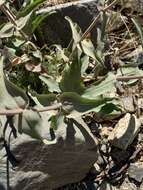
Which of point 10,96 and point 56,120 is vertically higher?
point 10,96

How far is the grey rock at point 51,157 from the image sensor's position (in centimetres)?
172

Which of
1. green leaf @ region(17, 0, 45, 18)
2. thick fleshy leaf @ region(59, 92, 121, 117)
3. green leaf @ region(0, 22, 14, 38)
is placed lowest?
thick fleshy leaf @ region(59, 92, 121, 117)

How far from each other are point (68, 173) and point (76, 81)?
0.41 metres

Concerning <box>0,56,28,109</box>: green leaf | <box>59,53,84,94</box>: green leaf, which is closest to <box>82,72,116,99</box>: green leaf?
<box>59,53,84,94</box>: green leaf

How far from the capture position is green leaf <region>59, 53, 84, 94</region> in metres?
1.62

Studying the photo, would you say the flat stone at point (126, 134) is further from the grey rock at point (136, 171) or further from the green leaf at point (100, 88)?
the green leaf at point (100, 88)

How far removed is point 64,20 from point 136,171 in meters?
0.69

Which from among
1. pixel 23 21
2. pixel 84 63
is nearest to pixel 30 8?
pixel 23 21

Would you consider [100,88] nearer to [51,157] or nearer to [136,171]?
[51,157]

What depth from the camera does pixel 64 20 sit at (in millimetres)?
2074

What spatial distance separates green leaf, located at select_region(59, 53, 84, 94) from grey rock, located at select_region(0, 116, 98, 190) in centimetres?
13

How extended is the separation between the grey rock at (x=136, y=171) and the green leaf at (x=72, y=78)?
0.44 metres

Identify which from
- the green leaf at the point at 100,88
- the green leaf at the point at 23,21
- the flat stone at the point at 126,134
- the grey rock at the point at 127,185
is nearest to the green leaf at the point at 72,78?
the green leaf at the point at 100,88

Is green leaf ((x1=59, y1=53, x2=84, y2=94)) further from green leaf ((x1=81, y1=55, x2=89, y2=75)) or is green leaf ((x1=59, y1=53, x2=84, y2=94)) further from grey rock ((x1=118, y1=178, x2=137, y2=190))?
grey rock ((x1=118, y1=178, x2=137, y2=190))
